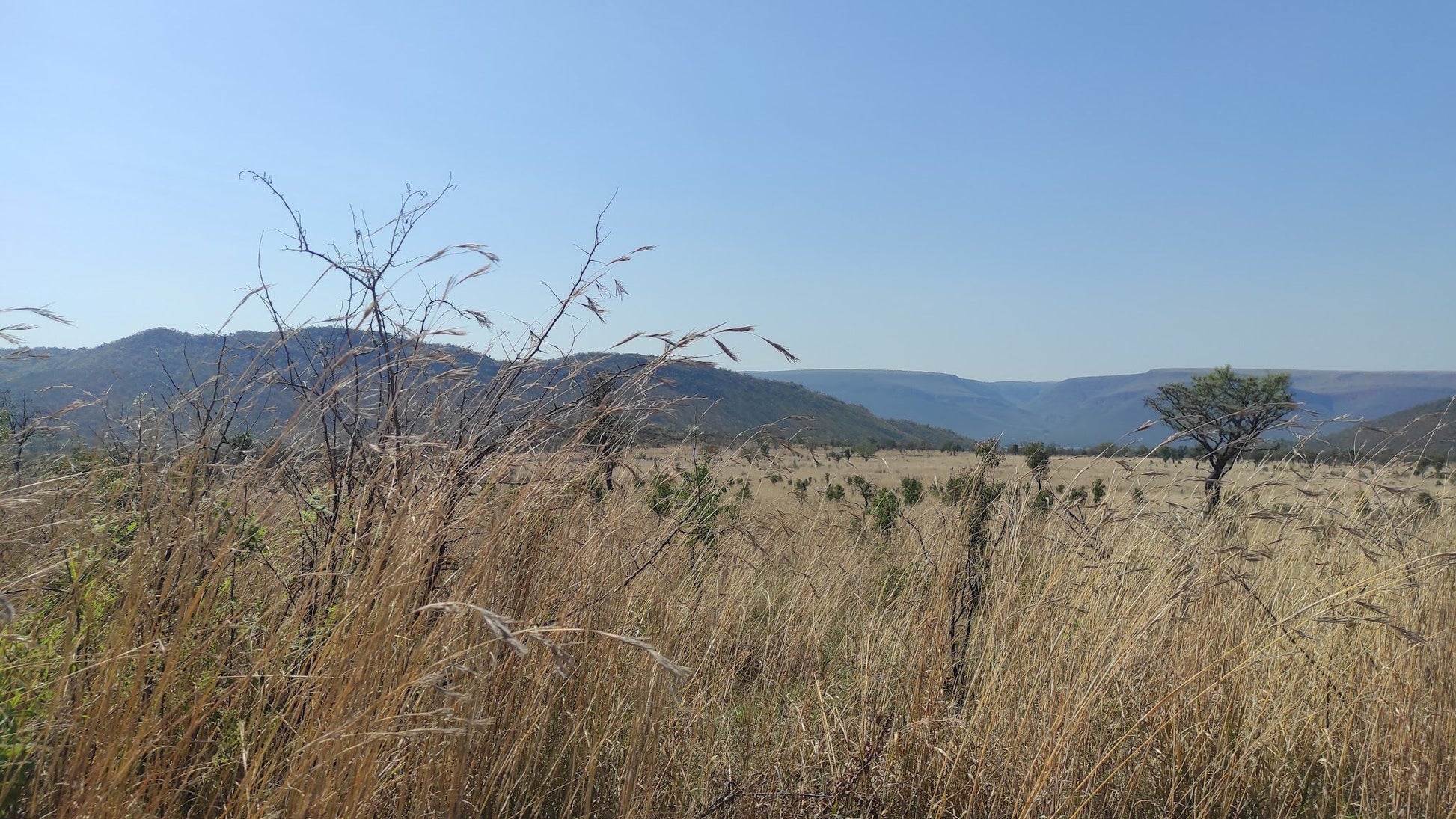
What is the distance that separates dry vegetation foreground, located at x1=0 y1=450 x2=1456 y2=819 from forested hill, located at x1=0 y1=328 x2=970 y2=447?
308 millimetres

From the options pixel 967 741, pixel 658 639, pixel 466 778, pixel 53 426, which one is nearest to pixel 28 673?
pixel 466 778

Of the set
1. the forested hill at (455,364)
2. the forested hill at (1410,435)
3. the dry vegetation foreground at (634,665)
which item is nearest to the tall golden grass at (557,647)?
the dry vegetation foreground at (634,665)

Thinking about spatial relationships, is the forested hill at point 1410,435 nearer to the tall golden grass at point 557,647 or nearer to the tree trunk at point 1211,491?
the tall golden grass at point 557,647

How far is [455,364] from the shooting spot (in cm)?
240

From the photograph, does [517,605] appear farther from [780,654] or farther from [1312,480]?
[1312,480]

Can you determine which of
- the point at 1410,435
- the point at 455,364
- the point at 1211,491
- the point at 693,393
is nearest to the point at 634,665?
the point at 455,364

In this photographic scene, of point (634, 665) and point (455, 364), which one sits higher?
point (455, 364)

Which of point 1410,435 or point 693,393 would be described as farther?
point 1410,435

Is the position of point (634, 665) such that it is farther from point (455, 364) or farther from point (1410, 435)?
point (1410, 435)

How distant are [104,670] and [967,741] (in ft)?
A: 6.68

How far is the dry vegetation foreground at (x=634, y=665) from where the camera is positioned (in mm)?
1437

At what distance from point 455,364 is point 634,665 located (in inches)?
43.0

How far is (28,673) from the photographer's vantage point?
153 centimetres

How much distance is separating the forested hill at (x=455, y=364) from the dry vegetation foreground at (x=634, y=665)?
1.01 feet
